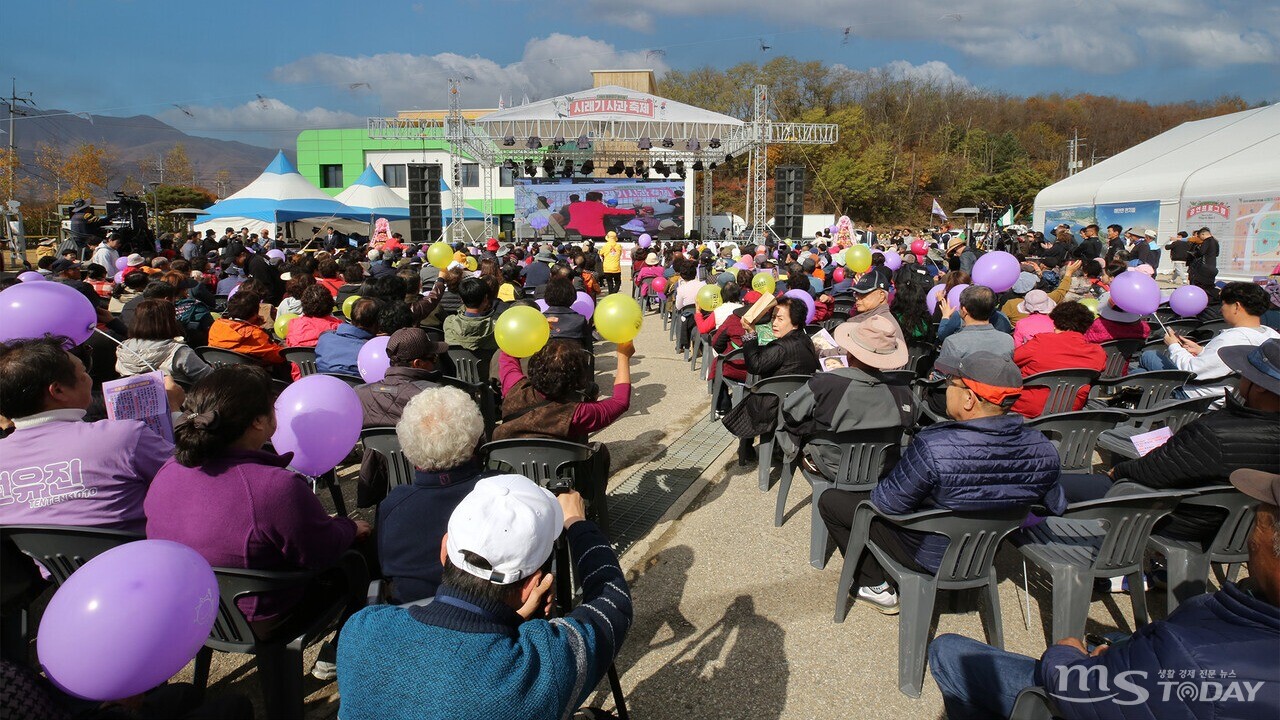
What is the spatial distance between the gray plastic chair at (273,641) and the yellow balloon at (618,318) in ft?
6.54

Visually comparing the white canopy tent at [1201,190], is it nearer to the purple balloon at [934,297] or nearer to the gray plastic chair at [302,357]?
the purple balloon at [934,297]

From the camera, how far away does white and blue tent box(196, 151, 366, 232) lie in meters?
23.7

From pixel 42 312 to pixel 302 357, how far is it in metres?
1.70

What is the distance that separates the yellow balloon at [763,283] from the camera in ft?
23.6

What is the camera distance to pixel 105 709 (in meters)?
1.54

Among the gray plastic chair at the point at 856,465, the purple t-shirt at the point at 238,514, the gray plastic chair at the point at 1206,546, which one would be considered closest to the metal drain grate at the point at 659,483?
the gray plastic chair at the point at 856,465

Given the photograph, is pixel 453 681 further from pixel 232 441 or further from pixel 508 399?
pixel 508 399

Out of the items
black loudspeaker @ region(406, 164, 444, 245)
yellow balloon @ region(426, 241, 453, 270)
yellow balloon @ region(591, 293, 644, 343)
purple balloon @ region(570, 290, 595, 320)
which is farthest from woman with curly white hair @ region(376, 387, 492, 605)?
black loudspeaker @ region(406, 164, 444, 245)

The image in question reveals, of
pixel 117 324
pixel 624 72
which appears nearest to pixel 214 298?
pixel 117 324

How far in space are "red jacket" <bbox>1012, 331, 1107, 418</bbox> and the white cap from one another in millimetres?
3734

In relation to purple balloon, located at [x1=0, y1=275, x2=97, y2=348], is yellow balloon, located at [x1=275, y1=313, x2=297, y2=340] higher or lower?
lower

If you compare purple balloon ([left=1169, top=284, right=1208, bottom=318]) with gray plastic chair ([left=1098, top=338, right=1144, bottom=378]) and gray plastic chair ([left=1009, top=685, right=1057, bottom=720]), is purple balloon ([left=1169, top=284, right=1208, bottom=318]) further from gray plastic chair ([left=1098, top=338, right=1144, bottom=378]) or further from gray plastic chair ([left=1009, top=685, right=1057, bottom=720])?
gray plastic chair ([left=1009, top=685, right=1057, bottom=720])

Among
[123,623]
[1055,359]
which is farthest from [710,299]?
[123,623]

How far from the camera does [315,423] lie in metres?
2.86
